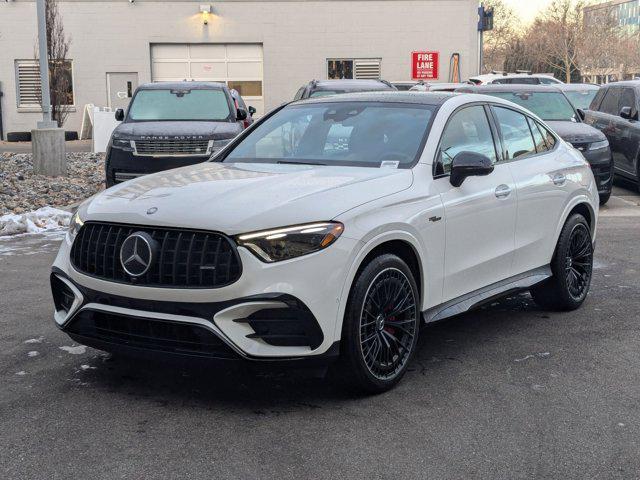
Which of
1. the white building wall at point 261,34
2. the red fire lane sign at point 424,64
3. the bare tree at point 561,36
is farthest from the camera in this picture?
the bare tree at point 561,36

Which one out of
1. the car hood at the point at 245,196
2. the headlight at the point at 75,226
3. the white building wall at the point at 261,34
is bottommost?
the headlight at the point at 75,226

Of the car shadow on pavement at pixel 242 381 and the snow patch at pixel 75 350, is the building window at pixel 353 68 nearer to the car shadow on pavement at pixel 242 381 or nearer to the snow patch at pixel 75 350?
the car shadow on pavement at pixel 242 381

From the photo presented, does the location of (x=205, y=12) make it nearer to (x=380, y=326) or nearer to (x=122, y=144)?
(x=122, y=144)

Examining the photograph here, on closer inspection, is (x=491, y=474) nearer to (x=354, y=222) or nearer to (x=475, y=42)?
(x=354, y=222)

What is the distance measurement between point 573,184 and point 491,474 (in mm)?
3424

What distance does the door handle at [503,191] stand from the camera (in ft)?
19.1

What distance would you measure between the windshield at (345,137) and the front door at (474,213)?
0.22 m

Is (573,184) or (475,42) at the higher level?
(475,42)

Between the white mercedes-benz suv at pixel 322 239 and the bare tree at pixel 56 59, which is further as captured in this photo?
the bare tree at pixel 56 59

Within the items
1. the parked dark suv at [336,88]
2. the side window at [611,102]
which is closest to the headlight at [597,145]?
the side window at [611,102]

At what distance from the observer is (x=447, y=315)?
5.35m

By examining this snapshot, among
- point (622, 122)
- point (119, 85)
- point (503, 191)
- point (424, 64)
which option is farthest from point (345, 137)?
point (119, 85)

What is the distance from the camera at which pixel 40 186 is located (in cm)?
1430

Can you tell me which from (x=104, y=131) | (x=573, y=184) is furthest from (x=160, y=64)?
(x=573, y=184)
